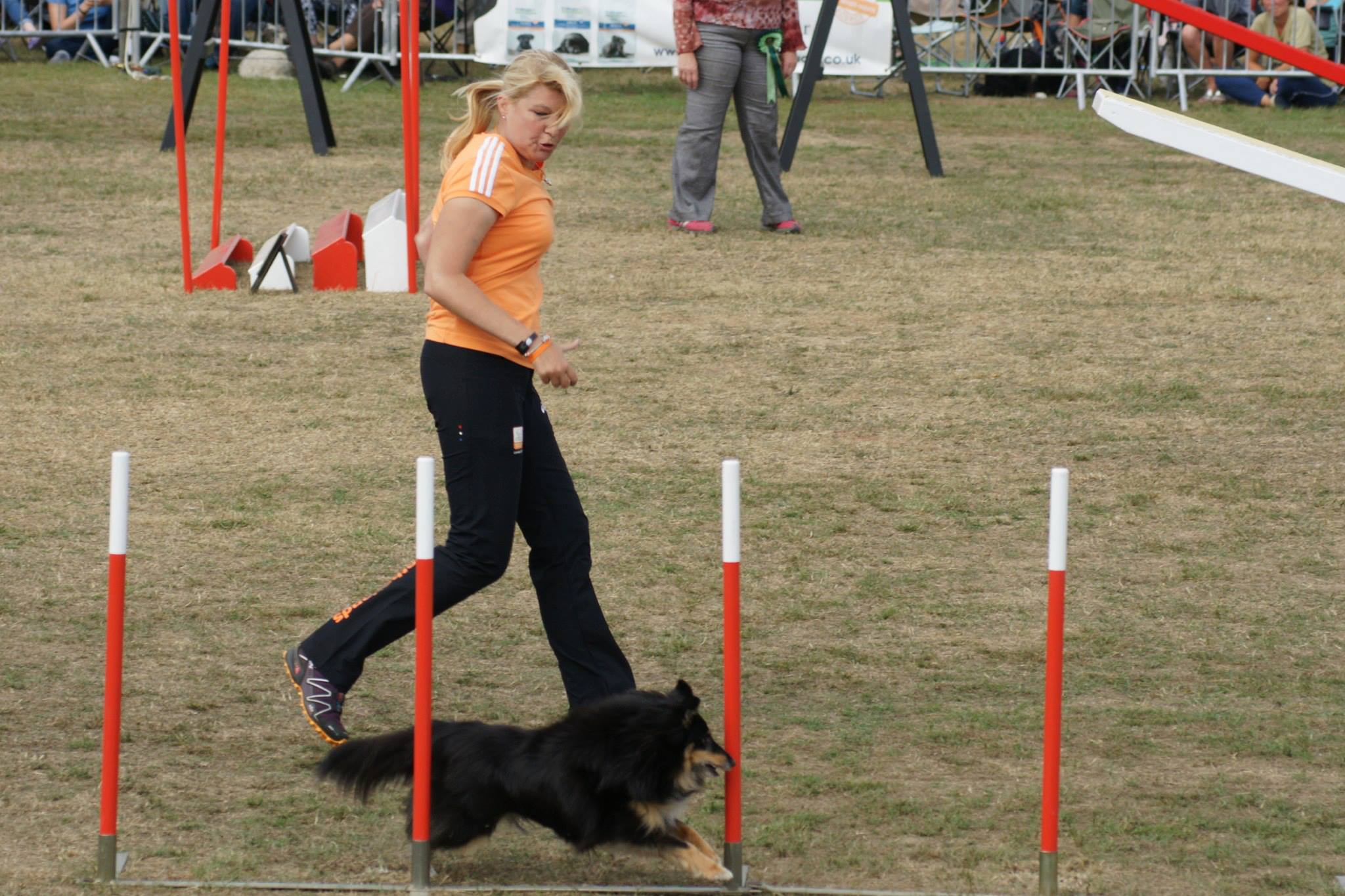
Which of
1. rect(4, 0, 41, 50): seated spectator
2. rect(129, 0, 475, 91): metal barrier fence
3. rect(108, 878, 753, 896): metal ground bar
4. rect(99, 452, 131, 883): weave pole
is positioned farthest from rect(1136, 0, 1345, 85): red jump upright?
rect(4, 0, 41, 50): seated spectator

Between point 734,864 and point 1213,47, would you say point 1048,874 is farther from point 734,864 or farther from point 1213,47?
point 1213,47

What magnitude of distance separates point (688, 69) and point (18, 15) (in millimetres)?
11907

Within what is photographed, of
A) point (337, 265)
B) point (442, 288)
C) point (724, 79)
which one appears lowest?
point (337, 265)

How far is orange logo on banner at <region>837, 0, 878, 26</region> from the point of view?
61.1 ft

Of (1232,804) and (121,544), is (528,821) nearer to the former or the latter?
(121,544)

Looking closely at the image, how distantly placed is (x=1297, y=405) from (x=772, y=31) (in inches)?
173

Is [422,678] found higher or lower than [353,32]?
lower

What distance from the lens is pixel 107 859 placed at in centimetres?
361

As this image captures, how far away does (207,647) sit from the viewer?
508 centimetres

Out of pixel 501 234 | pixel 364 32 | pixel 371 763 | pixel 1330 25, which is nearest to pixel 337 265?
pixel 501 234

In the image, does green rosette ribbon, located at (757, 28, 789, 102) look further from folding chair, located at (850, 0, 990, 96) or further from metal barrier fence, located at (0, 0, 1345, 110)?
folding chair, located at (850, 0, 990, 96)

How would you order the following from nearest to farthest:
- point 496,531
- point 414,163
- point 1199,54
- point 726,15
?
point 496,531
point 414,163
point 726,15
point 1199,54

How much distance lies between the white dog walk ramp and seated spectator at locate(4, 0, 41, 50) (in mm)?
18295

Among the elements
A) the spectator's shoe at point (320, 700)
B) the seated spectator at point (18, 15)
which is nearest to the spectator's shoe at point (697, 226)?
the spectator's shoe at point (320, 700)
